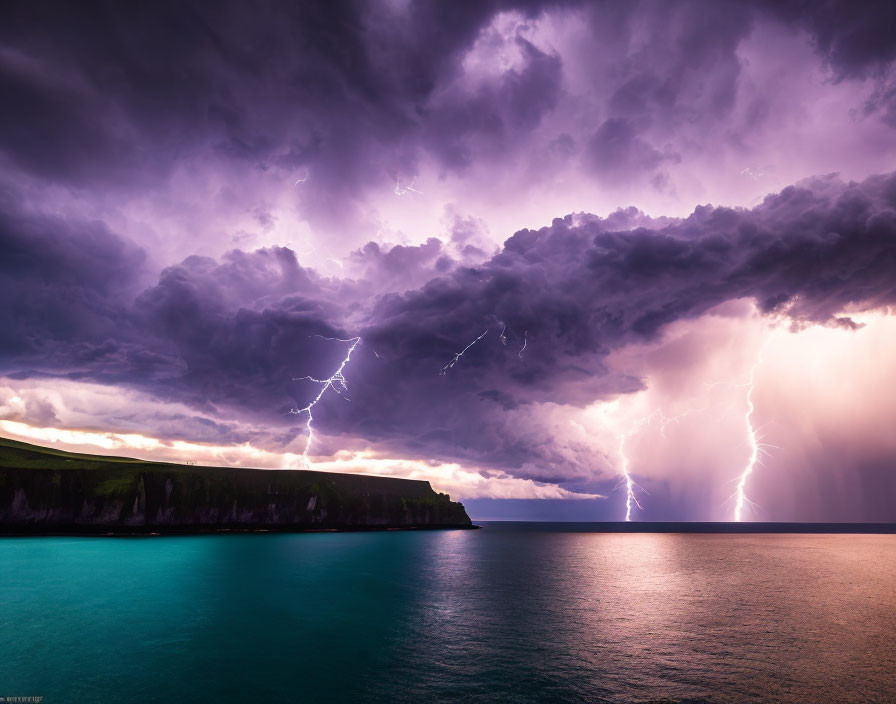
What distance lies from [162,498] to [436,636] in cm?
13100

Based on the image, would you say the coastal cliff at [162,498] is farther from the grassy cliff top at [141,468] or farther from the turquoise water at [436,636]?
Answer: the turquoise water at [436,636]

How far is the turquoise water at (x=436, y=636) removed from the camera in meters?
21.2

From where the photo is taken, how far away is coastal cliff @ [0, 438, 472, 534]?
11088 cm

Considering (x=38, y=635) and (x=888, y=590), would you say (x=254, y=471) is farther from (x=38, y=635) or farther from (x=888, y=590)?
(x=888, y=590)

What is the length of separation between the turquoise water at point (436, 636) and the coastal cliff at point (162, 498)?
213ft

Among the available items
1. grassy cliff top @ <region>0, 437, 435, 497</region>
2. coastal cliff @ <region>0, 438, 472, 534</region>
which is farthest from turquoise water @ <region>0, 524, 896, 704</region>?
grassy cliff top @ <region>0, 437, 435, 497</region>

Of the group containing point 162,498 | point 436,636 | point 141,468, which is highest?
point 141,468

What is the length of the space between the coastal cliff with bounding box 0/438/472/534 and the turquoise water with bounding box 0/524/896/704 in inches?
2559

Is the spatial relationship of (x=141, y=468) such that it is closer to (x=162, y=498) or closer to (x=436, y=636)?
(x=162, y=498)

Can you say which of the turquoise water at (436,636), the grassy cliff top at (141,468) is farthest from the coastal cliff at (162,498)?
the turquoise water at (436,636)

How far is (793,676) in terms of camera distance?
2309 cm

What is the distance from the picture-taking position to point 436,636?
30.1m

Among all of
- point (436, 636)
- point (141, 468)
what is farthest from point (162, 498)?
point (436, 636)

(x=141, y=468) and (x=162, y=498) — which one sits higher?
(x=141, y=468)
